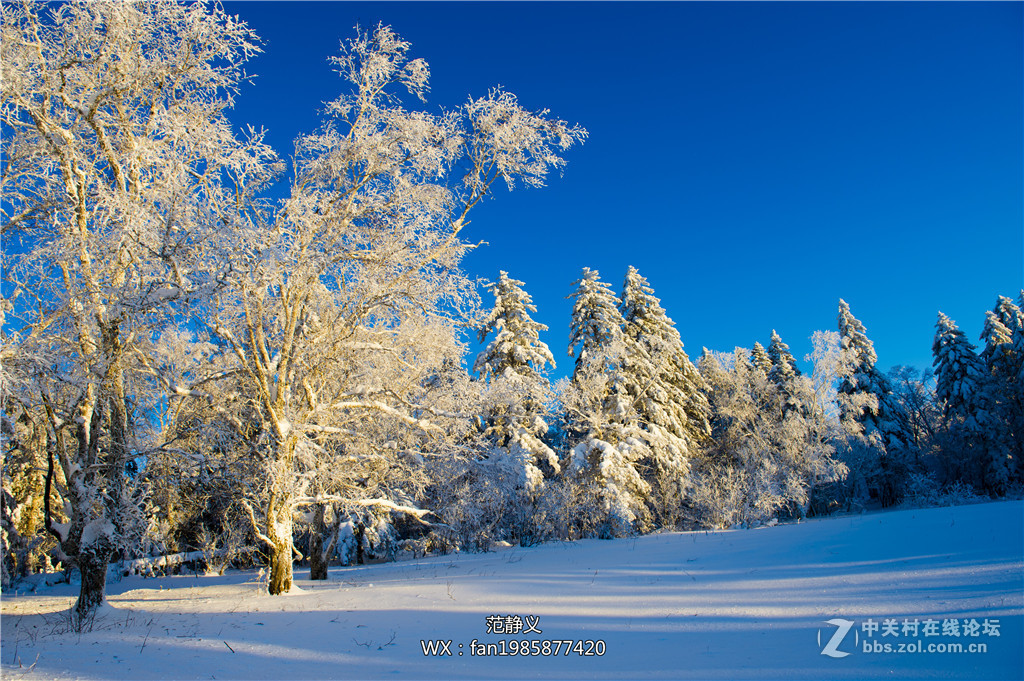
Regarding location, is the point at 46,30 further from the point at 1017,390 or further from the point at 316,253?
the point at 1017,390

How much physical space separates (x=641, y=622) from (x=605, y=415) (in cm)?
1864

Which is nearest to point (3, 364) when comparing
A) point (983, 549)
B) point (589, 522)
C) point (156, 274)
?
point (156, 274)

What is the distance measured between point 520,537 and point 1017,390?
104 feet

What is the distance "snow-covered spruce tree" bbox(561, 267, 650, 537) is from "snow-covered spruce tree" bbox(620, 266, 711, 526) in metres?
0.53

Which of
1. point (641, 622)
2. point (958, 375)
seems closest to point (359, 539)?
point (641, 622)

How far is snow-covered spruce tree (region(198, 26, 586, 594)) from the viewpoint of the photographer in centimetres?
1035

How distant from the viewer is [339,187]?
37.6 ft

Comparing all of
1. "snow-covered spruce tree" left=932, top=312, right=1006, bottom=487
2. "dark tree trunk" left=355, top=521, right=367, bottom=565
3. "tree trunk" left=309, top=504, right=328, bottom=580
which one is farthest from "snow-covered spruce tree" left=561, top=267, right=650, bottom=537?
"snow-covered spruce tree" left=932, top=312, right=1006, bottom=487

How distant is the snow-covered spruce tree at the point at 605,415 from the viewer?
22.0 meters

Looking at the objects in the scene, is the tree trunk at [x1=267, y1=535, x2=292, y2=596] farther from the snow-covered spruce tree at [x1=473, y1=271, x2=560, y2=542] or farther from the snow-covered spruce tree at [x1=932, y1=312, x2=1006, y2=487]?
the snow-covered spruce tree at [x1=932, y1=312, x2=1006, y2=487]

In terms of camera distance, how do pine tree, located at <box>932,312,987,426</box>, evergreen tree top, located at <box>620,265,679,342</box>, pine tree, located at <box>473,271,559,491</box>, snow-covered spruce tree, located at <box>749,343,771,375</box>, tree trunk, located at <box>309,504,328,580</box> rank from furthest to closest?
snow-covered spruce tree, located at <box>749,343,771,375</box> → pine tree, located at <box>932,312,987,426</box> → evergreen tree top, located at <box>620,265,679,342</box> → pine tree, located at <box>473,271,559,491</box> → tree trunk, located at <box>309,504,328,580</box>

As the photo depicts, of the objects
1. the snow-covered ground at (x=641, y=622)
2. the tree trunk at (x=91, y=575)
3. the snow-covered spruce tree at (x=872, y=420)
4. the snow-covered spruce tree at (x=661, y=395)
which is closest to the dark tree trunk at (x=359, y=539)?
the snow-covered ground at (x=641, y=622)

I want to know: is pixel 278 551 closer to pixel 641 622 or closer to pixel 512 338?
pixel 641 622

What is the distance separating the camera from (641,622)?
534 cm
